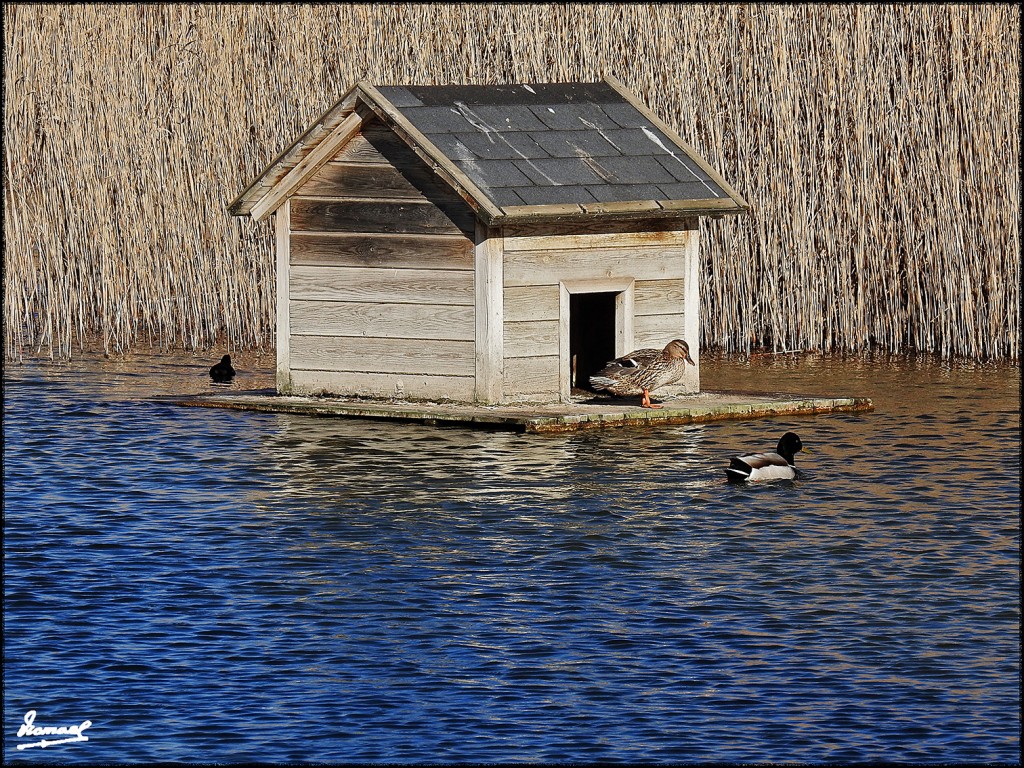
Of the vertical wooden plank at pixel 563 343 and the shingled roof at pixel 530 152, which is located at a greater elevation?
the shingled roof at pixel 530 152

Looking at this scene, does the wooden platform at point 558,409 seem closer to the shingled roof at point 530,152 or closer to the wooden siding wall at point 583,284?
the wooden siding wall at point 583,284

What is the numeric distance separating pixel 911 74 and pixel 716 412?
7.05 meters

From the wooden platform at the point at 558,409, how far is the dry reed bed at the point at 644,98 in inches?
161

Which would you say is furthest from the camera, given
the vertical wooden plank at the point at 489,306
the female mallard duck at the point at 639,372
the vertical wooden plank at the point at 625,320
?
the vertical wooden plank at the point at 625,320

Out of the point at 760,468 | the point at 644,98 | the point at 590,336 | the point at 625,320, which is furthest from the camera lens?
the point at 644,98

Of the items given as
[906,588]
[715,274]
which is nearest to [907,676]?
[906,588]

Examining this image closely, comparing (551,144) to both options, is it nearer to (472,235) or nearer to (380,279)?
(472,235)

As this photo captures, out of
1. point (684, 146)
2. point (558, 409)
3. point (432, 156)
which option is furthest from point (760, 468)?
point (684, 146)

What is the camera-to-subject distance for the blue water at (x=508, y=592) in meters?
8.46

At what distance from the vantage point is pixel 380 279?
17.4m

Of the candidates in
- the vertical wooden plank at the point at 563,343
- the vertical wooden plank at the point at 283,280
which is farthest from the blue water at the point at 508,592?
the vertical wooden plank at the point at 563,343

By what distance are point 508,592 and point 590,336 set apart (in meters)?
8.74

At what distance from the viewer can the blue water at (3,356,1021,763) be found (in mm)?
8461

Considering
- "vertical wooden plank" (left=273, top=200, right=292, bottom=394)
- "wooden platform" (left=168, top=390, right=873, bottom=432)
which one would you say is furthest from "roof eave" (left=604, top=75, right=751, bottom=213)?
"vertical wooden plank" (left=273, top=200, right=292, bottom=394)
